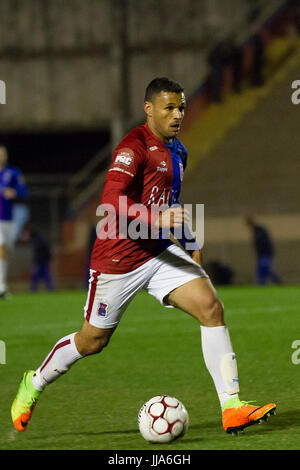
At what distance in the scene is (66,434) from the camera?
570cm

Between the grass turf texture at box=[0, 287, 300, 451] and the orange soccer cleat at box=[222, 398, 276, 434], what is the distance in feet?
0.22

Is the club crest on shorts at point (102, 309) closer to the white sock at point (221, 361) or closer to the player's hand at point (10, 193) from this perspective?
the white sock at point (221, 361)

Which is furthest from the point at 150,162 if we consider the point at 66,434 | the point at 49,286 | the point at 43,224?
the point at 43,224

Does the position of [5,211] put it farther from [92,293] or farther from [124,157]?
[124,157]

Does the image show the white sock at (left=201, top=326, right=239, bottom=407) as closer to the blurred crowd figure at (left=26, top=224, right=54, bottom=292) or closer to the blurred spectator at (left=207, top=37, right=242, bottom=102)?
the blurred crowd figure at (left=26, top=224, right=54, bottom=292)

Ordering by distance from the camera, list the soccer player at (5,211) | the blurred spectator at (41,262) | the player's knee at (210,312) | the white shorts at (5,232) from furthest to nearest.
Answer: the blurred spectator at (41,262) → the white shorts at (5,232) → the soccer player at (5,211) → the player's knee at (210,312)

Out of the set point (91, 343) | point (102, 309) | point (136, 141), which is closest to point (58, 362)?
point (91, 343)

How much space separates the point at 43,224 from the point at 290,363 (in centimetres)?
1983

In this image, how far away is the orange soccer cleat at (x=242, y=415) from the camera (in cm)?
544

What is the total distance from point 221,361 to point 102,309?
2.54 feet

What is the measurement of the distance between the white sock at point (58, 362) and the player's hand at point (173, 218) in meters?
1.02

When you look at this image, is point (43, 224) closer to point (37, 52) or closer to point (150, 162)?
point (37, 52)

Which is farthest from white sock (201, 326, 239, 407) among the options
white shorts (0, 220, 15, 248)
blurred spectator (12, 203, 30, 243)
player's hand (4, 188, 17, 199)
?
blurred spectator (12, 203, 30, 243)

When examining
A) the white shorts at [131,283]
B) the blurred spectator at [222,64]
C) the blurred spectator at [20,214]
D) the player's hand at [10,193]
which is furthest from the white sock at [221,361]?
the blurred spectator at [20,214]
